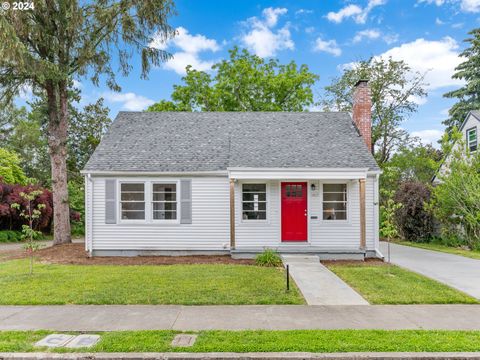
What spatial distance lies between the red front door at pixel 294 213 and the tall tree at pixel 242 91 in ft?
41.9

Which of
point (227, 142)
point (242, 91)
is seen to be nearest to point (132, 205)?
point (227, 142)

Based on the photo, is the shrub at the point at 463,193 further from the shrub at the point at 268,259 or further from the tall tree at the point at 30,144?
the tall tree at the point at 30,144

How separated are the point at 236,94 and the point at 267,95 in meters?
2.29

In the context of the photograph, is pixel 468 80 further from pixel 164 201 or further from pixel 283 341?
pixel 283 341

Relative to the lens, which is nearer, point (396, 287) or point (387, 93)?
point (396, 287)

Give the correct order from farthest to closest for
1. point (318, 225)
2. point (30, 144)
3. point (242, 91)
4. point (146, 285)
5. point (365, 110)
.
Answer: point (30, 144) → point (242, 91) → point (365, 110) → point (318, 225) → point (146, 285)

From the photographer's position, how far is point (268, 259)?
930 centimetres

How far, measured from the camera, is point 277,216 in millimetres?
10836

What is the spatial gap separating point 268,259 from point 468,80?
100ft

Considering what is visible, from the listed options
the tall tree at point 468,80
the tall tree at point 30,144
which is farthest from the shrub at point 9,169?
the tall tree at point 468,80

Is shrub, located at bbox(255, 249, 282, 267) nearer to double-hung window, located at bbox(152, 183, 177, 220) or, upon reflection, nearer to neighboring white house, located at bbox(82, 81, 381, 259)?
neighboring white house, located at bbox(82, 81, 381, 259)

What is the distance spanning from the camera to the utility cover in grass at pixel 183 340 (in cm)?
395

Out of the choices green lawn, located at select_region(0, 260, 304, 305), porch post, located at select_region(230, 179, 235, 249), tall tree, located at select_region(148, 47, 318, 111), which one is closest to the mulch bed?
porch post, located at select_region(230, 179, 235, 249)

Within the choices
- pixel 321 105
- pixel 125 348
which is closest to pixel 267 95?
pixel 321 105
